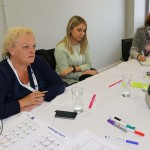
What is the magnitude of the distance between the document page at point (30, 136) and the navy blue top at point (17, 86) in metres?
0.12

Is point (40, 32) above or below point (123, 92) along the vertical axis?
above

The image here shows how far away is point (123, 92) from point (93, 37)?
250cm

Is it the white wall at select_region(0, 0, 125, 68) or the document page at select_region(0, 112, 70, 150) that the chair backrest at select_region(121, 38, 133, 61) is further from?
the document page at select_region(0, 112, 70, 150)

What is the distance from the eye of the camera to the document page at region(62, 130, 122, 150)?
0.99 meters

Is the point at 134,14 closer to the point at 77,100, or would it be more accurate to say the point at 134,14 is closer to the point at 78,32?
the point at 78,32

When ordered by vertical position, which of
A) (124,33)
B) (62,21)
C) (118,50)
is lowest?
(118,50)

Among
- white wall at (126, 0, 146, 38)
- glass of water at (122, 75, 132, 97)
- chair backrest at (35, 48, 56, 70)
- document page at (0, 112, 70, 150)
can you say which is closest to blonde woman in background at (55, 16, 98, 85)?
chair backrest at (35, 48, 56, 70)

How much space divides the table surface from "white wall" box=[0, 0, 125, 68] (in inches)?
59.7

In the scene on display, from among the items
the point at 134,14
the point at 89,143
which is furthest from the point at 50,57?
the point at 134,14

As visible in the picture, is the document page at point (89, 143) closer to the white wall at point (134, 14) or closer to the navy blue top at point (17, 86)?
the navy blue top at point (17, 86)

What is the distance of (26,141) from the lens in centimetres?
105

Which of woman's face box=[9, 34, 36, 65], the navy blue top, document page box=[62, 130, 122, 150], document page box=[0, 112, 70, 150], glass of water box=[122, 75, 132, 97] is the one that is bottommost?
document page box=[62, 130, 122, 150]

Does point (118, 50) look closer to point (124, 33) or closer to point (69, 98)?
point (124, 33)

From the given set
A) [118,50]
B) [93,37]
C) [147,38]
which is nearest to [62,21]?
[93,37]
